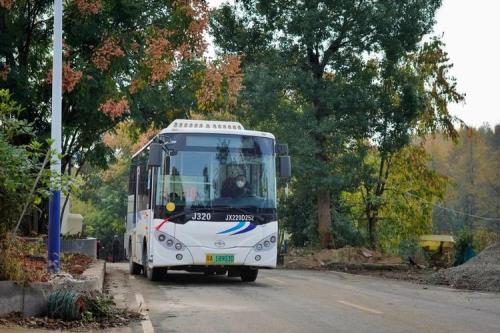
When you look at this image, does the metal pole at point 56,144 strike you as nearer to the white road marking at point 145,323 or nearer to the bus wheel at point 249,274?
the white road marking at point 145,323

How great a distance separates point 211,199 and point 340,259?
15.5 meters

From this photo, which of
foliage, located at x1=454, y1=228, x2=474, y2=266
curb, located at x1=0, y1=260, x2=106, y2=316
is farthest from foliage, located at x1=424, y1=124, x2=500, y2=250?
curb, located at x1=0, y1=260, x2=106, y2=316

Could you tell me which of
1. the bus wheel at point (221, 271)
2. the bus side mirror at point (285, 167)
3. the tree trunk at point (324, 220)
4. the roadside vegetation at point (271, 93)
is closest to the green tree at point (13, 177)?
the roadside vegetation at point (271, 93)

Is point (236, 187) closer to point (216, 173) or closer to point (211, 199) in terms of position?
point (216, 173)

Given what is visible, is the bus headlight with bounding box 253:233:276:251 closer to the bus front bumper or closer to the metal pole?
the bus front bumper

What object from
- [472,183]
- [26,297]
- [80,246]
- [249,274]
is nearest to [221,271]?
[249,274]

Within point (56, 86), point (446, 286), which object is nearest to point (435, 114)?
point (446, 286)

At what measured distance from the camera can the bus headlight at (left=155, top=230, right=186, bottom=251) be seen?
58.3 feet

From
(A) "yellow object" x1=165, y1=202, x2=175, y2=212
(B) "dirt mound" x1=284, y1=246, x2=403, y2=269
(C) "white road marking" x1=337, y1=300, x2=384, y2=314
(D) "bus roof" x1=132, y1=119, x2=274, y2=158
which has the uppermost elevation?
(D) "bus roof" x1=132, y1=119, x2=274, y2=158

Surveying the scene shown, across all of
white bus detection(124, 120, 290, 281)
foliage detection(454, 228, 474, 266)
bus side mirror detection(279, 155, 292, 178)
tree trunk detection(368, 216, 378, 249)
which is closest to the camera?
white bus detection(124, 120, 290, 281)

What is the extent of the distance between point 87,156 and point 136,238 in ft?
14.8

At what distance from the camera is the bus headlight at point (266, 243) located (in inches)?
715

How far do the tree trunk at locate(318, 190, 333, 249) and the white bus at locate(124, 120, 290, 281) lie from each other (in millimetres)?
17183

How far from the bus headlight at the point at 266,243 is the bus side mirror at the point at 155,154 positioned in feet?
9.16
